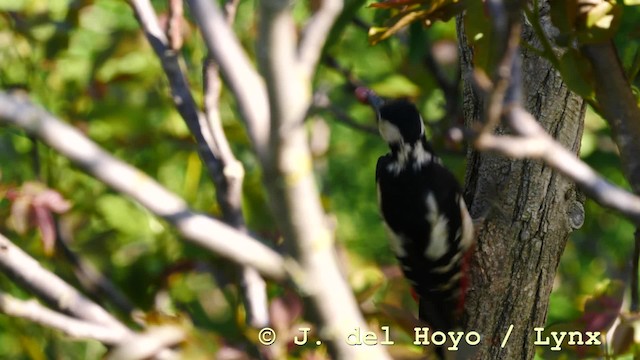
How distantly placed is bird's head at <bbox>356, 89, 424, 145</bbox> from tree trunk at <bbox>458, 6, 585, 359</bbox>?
1.43 feet

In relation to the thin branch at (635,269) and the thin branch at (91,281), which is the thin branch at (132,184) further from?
the thin branch at (91,281)

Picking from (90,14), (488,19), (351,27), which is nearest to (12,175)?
(90,14)

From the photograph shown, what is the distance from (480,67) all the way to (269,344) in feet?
2.14

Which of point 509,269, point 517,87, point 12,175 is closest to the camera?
point 517,87

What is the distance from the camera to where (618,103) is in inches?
51.9

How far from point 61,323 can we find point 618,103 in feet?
2.86

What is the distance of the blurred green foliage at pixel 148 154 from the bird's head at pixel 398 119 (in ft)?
0.76

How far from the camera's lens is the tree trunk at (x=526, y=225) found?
184cm

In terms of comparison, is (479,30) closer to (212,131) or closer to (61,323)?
(212,131)

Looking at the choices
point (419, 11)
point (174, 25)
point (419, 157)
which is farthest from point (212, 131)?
point (419, 157)

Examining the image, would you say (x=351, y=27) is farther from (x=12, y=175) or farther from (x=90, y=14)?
(x=12, y=175)

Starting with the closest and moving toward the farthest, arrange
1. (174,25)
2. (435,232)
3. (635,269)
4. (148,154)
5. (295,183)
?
1. (295,183)
2. (635,269)
3. (174,25)
4. (435,232)
5. (148,154)

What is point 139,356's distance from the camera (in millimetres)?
1292

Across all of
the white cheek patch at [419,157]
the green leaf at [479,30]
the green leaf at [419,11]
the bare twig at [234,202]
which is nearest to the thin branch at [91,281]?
the bare twig at [234,202]
